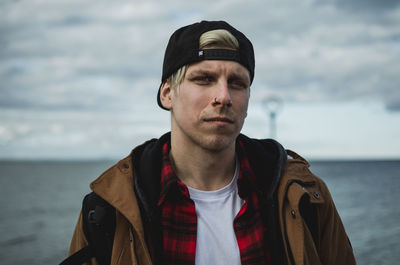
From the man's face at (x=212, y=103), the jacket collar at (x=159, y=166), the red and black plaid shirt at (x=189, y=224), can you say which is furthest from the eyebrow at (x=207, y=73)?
the red and black plaid shirt at (x=189, y=224)

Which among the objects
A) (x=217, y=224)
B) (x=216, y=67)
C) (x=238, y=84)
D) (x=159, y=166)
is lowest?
(x=217, y=224)

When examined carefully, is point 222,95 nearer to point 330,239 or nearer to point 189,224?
point 189,224

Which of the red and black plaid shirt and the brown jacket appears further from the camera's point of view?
the red and black plaid shirt

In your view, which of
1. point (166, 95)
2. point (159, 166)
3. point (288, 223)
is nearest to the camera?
point (288, 223)

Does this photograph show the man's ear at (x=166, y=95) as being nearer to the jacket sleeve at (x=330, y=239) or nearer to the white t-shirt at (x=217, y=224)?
the white t-shirt at (x=217, y=224)

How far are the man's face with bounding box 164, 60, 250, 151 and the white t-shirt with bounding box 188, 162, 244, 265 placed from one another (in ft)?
1.32

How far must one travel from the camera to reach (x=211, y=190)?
2.89 meters

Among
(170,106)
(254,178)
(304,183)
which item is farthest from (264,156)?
(170,106)

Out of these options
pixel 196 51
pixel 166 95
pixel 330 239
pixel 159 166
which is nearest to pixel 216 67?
pixel 196 51

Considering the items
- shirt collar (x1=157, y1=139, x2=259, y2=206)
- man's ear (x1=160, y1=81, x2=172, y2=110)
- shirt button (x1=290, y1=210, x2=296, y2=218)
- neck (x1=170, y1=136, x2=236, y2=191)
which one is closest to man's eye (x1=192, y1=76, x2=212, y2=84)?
man's ear (x1=160, y1=81, x2=172, y2=110)

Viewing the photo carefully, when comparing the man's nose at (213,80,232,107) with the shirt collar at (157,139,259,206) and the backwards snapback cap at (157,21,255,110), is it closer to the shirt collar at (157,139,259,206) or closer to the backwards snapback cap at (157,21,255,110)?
the backwards snapback cap at (157,21,255,110)

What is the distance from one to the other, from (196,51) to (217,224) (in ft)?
4.57

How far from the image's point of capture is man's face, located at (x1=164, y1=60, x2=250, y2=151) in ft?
8.79

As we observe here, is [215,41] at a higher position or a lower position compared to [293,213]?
higher
